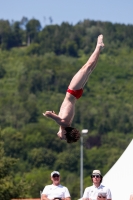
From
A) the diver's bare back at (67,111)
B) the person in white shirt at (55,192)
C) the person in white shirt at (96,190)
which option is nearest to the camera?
the diver's bare back at (67,111)

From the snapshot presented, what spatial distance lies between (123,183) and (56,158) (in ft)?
431

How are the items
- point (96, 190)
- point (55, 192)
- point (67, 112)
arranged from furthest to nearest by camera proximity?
point (55, 192) → point (96, 190) → point (67, 112)

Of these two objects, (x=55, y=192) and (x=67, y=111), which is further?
(x=55, y=192)

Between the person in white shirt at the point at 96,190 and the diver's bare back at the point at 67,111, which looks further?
the person in white shirt at the point at 96,190

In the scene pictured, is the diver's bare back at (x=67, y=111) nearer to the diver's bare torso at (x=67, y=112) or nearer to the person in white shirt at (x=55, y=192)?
the diver's bare torso at (x=67, y=112)

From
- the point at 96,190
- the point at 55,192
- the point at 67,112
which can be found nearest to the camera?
the point at 67,112

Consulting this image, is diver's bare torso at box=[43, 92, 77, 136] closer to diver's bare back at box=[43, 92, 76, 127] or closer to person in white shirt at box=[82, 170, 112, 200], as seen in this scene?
diver's bare back at box=[43, 92, 76, 127]

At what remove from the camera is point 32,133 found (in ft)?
536

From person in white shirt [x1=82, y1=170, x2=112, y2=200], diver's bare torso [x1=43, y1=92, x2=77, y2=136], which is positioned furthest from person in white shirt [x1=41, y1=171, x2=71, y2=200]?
diver's bare torso [x1=43, y1=92, x2=77, y2=136]

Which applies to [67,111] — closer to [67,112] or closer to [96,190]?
[67,112]

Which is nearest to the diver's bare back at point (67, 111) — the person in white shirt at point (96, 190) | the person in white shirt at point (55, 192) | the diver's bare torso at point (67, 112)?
the diver's bare torso at point (67, 112)

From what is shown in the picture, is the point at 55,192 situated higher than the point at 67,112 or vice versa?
the point at 67,112

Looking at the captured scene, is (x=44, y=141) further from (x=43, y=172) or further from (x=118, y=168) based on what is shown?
(x=118, y=168)

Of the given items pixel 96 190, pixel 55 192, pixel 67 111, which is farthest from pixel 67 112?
pixel 55 192
